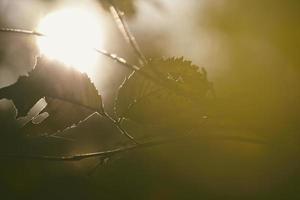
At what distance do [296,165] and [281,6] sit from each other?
0.19m

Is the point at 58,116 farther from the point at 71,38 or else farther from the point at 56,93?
the point at 71,38

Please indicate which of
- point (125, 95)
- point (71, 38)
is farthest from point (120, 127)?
point (71, 38)

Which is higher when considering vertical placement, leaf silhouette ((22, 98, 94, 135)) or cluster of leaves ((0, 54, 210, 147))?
cluster of leaves ((0, 54, 210, 147))

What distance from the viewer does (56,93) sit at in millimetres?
607

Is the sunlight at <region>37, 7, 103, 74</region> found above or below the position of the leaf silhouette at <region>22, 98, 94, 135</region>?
above

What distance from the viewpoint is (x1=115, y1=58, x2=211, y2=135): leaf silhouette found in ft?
1.96

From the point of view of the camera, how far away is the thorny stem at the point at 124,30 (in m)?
0.62

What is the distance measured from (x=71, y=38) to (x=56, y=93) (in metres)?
0.13

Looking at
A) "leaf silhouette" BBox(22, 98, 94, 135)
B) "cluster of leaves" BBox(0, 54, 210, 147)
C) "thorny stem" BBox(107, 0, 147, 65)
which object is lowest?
"leaf silhouette" BBox(22, 98, 94, 135)

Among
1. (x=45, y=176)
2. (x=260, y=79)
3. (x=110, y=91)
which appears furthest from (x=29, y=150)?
(x=260, y=79)

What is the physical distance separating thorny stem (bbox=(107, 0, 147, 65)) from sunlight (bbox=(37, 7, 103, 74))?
1.7 inches

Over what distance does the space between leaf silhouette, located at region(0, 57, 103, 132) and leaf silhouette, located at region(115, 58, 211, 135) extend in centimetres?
3

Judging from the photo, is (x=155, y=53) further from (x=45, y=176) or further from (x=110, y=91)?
(x=45, y=176)

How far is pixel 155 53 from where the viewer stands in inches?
31.7
